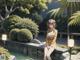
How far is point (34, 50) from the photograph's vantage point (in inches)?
615

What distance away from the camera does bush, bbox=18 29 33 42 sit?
692 inches

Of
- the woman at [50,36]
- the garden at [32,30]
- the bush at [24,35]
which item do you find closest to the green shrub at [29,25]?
the garden at [32,30]

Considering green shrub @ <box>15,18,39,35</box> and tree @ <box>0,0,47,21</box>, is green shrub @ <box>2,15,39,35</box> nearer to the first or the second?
green shrub @ <box>15,18,39,35</box>

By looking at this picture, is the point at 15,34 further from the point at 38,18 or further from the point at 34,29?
the point at 38,18

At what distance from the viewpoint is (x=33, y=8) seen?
85.1 ft

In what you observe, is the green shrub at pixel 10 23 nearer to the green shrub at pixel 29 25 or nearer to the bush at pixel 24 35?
the green shrub at pixel 29 25

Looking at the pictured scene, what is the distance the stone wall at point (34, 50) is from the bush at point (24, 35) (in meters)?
0.34

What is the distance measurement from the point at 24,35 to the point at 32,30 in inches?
70.8

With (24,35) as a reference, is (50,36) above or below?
above

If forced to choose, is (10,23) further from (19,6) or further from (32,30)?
(19,6)

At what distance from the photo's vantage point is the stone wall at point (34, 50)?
13.2 metres

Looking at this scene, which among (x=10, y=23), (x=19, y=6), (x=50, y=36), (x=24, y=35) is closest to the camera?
(x=50, y=36)

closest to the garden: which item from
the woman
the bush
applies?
the bush

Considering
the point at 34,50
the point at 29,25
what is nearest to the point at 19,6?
the point at 29,25
